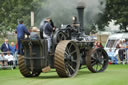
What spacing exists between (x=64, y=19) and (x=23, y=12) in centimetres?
855

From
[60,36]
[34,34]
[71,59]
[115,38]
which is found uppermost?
[34,34]

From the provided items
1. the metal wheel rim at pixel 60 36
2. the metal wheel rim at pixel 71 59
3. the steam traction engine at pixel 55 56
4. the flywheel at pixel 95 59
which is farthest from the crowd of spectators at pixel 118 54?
the metal wheel rim at pixel 71 59

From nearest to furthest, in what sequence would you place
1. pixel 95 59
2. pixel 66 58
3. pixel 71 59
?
pixel 66 58 → pixel 71 59 → pixel 95 59

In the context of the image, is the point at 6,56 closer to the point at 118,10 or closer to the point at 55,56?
the point at 55,56

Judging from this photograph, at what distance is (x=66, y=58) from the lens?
33.8ft

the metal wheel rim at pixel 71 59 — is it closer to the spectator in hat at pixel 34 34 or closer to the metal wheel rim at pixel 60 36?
the metal wheel rim at pixel 60 36

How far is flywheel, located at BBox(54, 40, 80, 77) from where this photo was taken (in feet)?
32.4

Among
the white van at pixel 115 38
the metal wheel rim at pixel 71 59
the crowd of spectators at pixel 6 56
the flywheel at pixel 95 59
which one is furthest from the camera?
the white van at pixel 115 38

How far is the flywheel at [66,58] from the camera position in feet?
32.4

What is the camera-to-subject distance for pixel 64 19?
37.8 meters

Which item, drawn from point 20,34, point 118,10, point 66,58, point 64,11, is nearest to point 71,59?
point 66,58

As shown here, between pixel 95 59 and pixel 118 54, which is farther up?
pixel 95 59

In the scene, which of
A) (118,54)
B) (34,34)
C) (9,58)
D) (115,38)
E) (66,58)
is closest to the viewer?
(66,58)

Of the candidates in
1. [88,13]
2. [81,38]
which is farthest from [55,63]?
[88,13]
